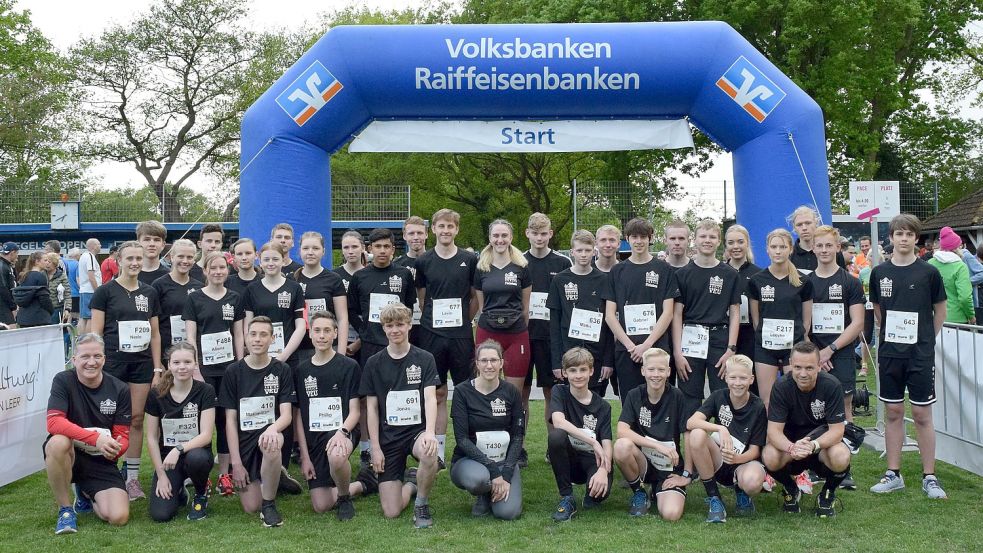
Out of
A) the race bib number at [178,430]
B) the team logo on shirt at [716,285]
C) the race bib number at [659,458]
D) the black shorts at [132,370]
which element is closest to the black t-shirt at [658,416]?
the race bib number at [659,458]

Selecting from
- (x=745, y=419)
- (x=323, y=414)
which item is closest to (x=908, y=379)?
(x=745, y=419)

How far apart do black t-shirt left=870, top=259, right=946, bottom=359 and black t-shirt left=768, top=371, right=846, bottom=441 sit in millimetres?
687

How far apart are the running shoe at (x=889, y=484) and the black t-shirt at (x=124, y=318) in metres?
4.61

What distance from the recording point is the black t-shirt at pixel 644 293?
5.19 meters

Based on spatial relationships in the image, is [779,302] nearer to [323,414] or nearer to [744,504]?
[744,504]

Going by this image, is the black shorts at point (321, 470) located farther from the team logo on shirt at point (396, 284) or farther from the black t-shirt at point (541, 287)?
the black t-shirt at point (541, 287)

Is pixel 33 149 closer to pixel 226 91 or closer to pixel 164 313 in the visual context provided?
pixel 226 91

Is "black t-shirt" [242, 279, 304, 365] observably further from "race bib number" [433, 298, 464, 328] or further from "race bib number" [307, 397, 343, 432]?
"race bib number" [433, 298, 464, 328]

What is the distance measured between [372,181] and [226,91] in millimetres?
6009

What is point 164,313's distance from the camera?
5.36 meters

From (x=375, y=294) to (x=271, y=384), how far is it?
102cm

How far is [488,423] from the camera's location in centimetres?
468

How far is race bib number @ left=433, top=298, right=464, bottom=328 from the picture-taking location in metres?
5.56

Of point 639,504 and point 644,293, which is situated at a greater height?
point 644,293
